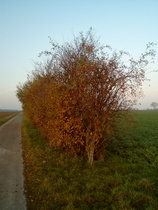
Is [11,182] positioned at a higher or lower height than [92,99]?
lower

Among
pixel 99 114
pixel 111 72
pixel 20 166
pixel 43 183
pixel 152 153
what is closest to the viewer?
pixel 43 183

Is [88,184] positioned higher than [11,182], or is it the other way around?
[88,184]

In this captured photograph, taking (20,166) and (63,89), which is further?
(20,166)

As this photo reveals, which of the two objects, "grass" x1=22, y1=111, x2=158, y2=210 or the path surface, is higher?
"grass" x1=22, y1=111, x2=158, y2=210

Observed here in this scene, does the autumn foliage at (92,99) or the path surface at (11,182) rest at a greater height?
the autumn foliage at (92,99)

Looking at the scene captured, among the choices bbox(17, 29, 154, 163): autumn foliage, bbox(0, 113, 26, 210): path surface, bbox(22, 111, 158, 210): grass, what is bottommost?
bbox(0, 113, 26, 210): path surface

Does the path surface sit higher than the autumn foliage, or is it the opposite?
the autumn foliage

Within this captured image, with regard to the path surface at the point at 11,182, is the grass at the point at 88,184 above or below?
above

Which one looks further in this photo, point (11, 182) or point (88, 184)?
point (11, 182)

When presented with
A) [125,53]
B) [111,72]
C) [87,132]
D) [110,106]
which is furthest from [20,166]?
[125,53]

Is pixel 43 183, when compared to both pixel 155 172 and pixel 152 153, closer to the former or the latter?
pixel 155 172

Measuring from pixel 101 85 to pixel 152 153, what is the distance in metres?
5.48

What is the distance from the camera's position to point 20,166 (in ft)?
26.5

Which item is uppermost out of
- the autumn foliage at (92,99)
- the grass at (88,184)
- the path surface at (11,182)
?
the autumn foliage at (92,99)
